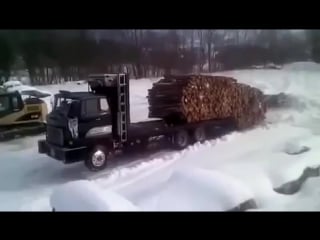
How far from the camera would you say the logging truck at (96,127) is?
266 cm

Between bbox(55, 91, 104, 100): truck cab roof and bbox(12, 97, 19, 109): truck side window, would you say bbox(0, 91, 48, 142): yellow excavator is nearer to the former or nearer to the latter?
bbox(12, 97, 19, 109): truck side window

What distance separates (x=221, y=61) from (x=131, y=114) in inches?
26.6

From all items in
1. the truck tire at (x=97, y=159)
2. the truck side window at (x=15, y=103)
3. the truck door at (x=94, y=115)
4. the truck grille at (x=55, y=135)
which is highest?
the truck side window at (x=15, y=103)

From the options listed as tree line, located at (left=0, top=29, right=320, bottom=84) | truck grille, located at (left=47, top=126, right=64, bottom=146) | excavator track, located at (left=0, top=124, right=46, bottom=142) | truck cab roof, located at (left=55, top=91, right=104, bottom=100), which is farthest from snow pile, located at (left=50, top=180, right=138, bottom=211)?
tree line, located at (left=0, top=29, right=320, bottom=84)

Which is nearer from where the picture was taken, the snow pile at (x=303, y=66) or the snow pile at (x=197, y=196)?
the snow pile at (x=197, y=196)

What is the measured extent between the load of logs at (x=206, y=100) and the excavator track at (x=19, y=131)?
2.34ft

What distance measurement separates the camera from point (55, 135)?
2684 millimetres

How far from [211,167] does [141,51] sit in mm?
866

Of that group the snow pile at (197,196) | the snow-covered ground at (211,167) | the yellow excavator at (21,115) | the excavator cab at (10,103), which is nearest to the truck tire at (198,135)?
the snow-covered ground at (211,167)

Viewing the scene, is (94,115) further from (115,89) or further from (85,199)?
(85,199)

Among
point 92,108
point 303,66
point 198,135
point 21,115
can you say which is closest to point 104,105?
point 92,108

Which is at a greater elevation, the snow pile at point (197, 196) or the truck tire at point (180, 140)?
the truck tire at point (180, 140)

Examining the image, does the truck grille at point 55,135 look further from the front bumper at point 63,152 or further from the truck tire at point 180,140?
the truck tire at point 180,140

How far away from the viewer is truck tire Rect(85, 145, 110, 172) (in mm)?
2686
